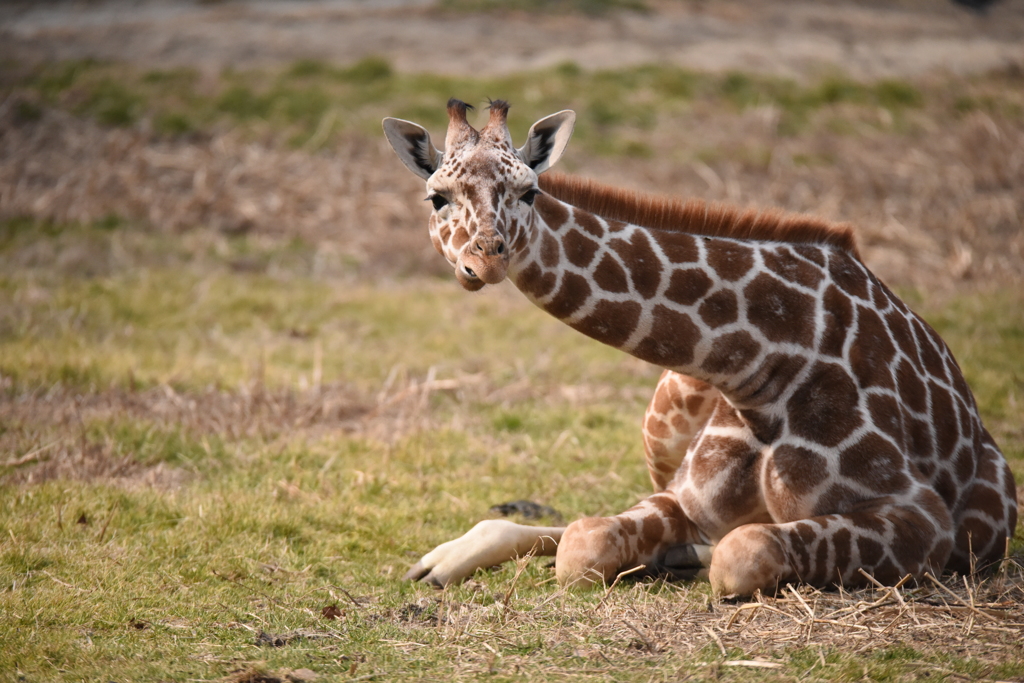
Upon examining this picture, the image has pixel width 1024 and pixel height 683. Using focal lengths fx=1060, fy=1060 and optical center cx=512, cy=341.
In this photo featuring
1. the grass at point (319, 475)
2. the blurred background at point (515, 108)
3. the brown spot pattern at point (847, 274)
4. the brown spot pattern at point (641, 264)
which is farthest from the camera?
the blurred background at point (515, 108)

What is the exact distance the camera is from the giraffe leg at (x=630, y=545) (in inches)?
227

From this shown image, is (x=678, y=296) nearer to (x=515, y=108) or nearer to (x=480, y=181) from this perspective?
(x=480, y=181)

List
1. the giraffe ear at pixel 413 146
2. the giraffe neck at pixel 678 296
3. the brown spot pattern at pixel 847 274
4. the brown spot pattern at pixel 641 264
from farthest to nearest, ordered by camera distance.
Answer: the brown spot pattern at pixel 847 274
the brown spot pattern at pixel 641 264
the giraffe neck at pixel 678 296
the giraffe ear at pixel 413 146

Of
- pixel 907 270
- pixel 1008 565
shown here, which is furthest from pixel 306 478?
pixel 907 270

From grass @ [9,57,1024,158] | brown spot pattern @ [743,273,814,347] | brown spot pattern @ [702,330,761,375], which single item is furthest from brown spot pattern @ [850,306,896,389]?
grass @ [9,57,1024,158]

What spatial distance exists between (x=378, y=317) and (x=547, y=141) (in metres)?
7.11

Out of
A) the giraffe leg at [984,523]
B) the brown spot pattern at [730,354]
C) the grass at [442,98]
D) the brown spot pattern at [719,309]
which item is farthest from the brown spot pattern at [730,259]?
the grass at [442,98]

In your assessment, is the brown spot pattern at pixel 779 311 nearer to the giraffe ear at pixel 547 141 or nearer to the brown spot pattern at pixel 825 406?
the brown spot pattern at pixel 825 406

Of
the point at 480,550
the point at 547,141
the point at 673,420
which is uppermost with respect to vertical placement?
the point at 547,141

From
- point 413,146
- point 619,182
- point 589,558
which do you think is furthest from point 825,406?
point 619,182

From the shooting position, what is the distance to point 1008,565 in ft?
20.1

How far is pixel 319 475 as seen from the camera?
25.5 feet

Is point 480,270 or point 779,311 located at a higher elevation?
point 480,270

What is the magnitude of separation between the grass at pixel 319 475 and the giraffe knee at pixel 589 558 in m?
0.14
